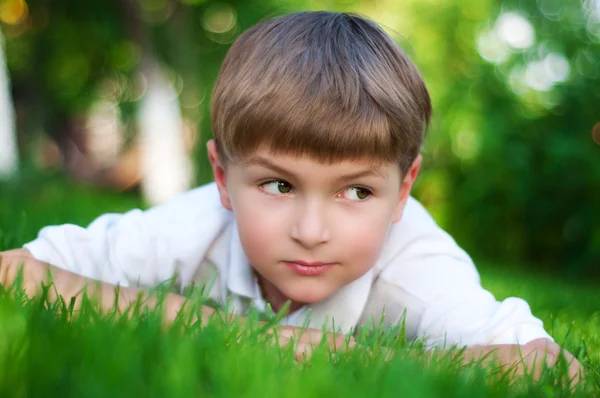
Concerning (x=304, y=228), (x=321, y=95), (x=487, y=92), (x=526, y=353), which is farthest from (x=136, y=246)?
(x=487, y=92)

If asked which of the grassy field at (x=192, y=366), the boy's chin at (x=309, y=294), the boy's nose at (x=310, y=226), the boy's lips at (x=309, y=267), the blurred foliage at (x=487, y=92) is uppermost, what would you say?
the blurred foliage at (x=487, y=92)

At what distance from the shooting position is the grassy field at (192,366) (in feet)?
3.78

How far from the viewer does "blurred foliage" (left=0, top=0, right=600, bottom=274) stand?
763cm

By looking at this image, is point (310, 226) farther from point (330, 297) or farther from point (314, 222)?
point (330, 297)

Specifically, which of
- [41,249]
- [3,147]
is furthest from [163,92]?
[41,249]

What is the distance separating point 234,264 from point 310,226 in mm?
650

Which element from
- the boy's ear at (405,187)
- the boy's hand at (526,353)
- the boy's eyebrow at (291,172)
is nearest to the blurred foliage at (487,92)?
the boy's ear at (405,187)

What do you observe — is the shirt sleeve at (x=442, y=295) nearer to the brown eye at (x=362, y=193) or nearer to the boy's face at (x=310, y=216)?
the boy's face at (x=310, y=216)

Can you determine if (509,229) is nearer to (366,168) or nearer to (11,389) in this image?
(366,168)

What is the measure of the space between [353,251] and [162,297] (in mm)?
710

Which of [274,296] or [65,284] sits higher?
[274,296]

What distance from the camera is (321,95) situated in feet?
7.21

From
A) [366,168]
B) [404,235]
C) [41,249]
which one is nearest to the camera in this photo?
[366,168]

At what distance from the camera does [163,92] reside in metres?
12.2
